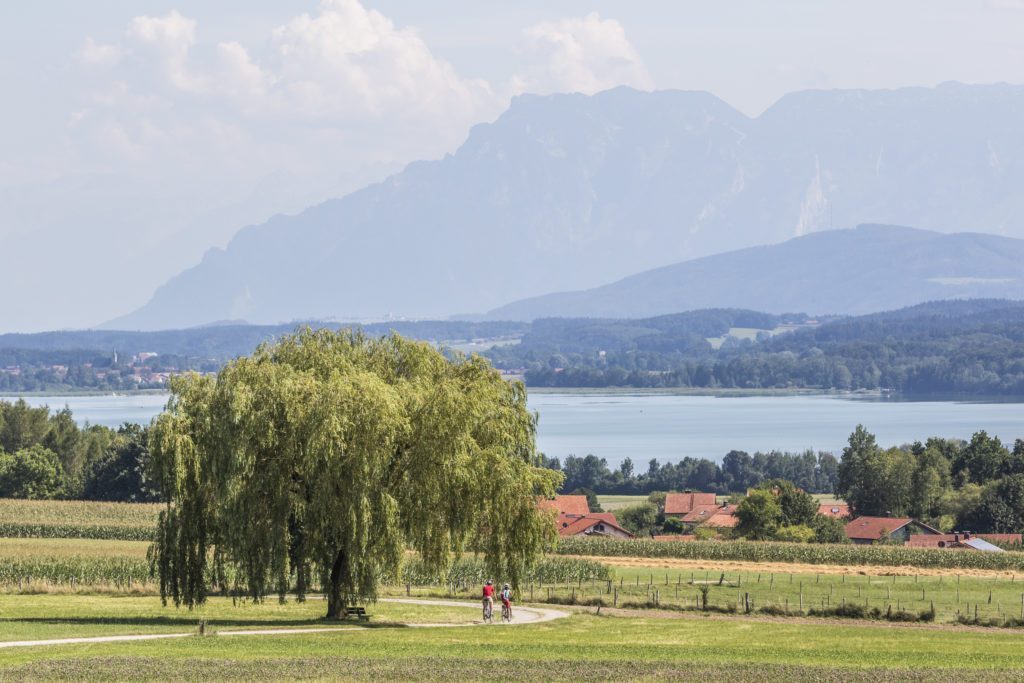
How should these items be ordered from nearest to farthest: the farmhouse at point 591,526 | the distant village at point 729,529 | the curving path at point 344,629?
the curving path at point 344,629 → the distant village at point 729,529 → the farmhouse at point 591,526

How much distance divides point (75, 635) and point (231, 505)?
579 centimetres

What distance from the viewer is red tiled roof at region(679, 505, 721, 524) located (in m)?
121

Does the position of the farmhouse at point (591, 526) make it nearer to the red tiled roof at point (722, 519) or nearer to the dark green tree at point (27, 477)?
the red tiled roof at point (722, 519)

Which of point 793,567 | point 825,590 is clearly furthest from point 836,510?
point 825,590

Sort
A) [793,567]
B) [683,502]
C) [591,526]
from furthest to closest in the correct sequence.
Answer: [683,502], [591,526], [793,567]

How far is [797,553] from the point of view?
89.8 m

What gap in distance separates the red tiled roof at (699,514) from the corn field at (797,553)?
26.1m

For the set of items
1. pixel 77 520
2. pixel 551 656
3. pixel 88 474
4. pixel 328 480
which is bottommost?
pixel 77 520

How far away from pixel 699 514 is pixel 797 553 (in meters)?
34.3

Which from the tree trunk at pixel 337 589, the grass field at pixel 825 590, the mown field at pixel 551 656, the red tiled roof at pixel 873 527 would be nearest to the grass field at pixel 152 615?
the tree trunk at pixel 337 589

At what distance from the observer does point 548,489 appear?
49.7 m

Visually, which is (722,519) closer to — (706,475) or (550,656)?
(706,475)

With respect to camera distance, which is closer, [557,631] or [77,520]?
[557,631]

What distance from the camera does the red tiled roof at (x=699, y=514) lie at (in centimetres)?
12126
